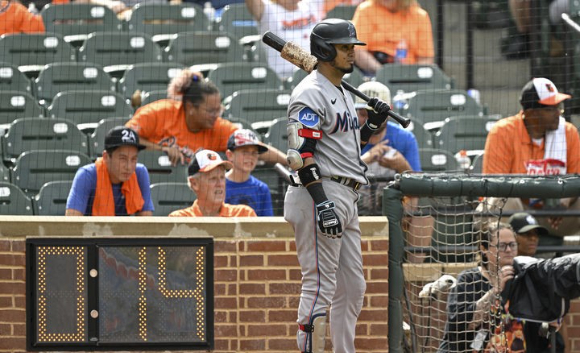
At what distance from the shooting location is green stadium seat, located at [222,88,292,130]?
871 centimetres

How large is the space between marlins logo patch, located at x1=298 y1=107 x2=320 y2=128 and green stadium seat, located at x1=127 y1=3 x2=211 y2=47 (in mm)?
5453

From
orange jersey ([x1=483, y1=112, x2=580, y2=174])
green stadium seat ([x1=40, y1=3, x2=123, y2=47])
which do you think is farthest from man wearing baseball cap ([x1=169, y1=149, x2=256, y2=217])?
green stadium seat ([x1=40, y1=3, x2=123, y2=47])

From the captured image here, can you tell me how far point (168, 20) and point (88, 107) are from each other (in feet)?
6.61

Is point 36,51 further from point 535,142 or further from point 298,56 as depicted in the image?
point 298,56

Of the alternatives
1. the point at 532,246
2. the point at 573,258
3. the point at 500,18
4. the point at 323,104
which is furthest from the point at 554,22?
the point at 323,104

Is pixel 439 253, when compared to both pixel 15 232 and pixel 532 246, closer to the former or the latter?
pixel 532 246

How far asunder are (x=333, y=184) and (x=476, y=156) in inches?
138

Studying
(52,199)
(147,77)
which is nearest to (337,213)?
(52,199)

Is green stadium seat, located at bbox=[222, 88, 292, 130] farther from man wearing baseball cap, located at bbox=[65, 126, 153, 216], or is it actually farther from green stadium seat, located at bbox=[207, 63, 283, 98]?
man wearing baseball cap, located at bbox=[65, 126, 153, 216]

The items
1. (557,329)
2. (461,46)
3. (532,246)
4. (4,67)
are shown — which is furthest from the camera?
(461,46)

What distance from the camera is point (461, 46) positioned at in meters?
12.3

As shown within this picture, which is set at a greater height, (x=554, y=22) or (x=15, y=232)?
(x=554, y=22)

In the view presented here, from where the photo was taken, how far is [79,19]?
10.3 m

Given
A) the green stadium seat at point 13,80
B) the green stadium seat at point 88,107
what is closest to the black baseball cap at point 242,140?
the green stadium seat at point 88,107
